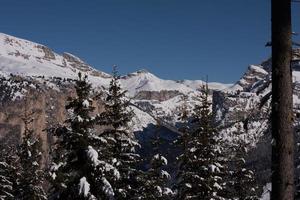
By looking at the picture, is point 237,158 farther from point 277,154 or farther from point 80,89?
point 277,154

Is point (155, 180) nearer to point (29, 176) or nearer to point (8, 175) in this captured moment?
point (29, 176)

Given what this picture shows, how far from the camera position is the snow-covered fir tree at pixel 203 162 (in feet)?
85.3

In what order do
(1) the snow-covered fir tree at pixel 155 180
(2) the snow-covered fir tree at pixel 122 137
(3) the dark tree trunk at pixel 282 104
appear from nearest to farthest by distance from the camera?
1. (3) the dark tree trunk at pixel 282 104
2. (2) the snow-covered fir tree at pixel 122 137
3. (1) the snow-covered fir tree at pixel 155 180

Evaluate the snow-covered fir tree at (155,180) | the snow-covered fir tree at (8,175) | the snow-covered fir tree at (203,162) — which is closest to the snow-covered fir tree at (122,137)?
the snow-covered fir tree at (155,180)

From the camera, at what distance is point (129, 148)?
27.7 metres

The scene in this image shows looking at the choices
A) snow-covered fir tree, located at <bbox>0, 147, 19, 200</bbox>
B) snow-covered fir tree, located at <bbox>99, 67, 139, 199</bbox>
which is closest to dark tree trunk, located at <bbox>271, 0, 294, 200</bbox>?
snow-covered fir tree, located at <bbox>99, 67, 139, 199</bbox>

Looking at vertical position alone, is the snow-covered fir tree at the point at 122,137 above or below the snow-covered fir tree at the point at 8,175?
above

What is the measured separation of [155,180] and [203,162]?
4.38 meters

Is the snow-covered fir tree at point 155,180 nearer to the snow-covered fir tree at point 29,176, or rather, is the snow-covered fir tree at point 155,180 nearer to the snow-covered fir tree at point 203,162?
the snow-covered fir tree at point 203,162

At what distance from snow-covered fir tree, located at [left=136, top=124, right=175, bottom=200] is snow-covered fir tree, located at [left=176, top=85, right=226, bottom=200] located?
6.47 ft

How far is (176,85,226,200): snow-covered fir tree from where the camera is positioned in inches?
1023

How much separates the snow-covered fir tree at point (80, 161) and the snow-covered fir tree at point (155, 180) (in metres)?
6.78

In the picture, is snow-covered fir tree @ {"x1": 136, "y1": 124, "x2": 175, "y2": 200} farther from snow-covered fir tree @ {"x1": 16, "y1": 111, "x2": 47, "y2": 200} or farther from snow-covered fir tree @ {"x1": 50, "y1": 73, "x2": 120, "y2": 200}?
snow-covered fir tree @ {"x1": 16, "y1": 111, "x2": 47, "y2": 200}

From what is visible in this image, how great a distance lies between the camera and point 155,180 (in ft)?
97.4
